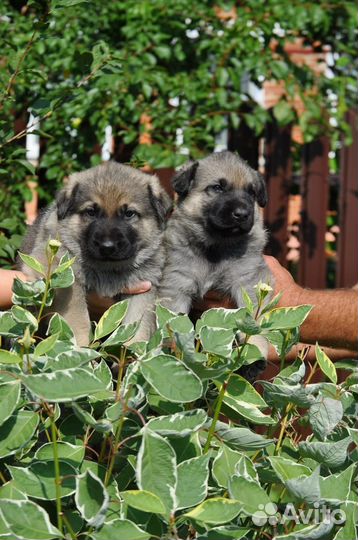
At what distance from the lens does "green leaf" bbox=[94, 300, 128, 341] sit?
1.70 metres

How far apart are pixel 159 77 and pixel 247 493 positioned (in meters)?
3.58

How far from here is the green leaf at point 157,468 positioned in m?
1.25

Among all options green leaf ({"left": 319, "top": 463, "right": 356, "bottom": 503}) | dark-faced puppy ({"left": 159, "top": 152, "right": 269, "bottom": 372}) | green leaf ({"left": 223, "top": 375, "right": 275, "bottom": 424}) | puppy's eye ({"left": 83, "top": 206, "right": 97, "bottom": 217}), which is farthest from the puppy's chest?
green leaf ({"left": 319, "top": 463, "right": 356, "bottom": 503})

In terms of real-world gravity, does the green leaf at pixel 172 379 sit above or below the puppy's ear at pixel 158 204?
below

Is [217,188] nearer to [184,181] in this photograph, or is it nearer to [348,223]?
[184,181]

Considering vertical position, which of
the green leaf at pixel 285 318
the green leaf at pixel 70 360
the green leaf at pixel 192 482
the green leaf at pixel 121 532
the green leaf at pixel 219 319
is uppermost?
the green leaf at pixel 285 318

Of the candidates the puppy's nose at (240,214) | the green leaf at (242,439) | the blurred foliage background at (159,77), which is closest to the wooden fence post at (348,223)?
the blurred foliage background at (159,77)

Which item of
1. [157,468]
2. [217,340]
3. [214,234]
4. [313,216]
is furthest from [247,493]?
[313,216]

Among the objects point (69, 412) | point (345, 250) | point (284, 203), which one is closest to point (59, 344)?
point (69, 412)

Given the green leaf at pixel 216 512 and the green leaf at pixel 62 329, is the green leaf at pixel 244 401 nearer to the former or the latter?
the green leaf at pixel 216 512

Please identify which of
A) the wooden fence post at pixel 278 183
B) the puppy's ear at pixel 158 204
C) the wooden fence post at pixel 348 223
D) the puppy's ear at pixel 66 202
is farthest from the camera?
the wooden fence post at pixel 348 223

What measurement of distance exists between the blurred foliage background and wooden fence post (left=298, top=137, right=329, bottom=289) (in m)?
0.30

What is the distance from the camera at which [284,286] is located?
332 cm

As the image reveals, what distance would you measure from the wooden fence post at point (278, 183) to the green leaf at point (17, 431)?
3.83 meters
